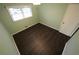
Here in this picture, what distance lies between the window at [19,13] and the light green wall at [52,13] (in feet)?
2.14

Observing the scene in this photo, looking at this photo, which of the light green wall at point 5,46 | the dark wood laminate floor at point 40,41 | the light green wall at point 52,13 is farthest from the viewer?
the light green wall at point 52,13

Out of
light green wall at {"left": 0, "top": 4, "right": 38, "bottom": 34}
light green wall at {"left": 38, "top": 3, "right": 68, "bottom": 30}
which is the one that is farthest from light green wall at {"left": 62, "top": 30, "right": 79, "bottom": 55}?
light green wall at {"left": 0, "top": 4, "right": 38, "bottom": 34}

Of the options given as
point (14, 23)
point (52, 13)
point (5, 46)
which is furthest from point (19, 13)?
point (5, 46)

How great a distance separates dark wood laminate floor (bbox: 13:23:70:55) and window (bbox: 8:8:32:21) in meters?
0.70

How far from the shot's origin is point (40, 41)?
11.4 ft

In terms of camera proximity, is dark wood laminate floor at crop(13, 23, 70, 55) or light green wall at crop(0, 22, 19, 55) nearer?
light green wall at crop(0, 22, 19, 55)

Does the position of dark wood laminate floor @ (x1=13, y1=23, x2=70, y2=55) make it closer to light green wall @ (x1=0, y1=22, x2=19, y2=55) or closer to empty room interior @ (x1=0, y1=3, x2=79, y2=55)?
empty room interior @ (x1=0, y1=3, x2=79, y2=55)

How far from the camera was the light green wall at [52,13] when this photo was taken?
3525 millimetres

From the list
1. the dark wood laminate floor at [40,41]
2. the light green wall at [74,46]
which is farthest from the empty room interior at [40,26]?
the light green wall at [74,46]

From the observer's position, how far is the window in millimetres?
3592

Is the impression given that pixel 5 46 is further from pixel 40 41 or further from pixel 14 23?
pixel 14 23

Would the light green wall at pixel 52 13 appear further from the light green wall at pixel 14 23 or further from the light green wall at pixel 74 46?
the light green wall at pixel 74 46

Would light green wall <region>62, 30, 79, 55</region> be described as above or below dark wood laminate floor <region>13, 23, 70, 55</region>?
above

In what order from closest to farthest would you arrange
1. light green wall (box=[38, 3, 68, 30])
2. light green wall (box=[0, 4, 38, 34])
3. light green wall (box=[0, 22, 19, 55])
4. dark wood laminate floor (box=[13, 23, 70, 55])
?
light green wall (box=[0, 22, 19, 55]) → dark wood laminate floor (box=[13, 23, 70, 55]) → light green wall (box=[0, 4, 38, 34]) → light green wall (box=[38, 3, 68, 30])
